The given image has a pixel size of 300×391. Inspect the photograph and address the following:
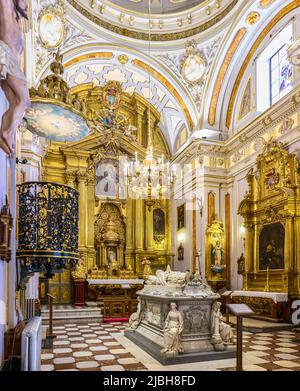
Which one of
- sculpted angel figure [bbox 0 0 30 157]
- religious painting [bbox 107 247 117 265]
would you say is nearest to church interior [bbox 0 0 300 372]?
sculpted angel figure [bbox 0 0 30 157]

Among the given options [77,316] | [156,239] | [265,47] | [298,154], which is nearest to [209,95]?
[265,47]

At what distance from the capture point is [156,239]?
14727 mm

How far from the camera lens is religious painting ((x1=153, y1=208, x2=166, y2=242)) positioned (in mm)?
14781

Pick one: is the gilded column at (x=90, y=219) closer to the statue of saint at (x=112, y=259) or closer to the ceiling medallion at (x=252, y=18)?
the statue of saint at (x=112, y=259)

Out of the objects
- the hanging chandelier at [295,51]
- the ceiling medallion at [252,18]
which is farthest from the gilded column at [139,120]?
the hanging chandelier at [295,51]

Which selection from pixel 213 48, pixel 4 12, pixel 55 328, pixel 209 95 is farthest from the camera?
pixel 209 95

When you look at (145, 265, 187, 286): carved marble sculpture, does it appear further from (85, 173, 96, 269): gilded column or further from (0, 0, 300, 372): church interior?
(85, 173, 96, 269): gilded column

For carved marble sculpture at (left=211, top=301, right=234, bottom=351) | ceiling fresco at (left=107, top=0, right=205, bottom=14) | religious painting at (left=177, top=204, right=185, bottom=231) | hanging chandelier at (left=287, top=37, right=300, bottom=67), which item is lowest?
carved marble sculpture at (left=211, top=301, right=234, bottom=351)

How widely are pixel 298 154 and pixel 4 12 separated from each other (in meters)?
7.35

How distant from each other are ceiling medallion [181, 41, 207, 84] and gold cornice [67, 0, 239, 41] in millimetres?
352

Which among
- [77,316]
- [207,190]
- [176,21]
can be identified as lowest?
[77,316]

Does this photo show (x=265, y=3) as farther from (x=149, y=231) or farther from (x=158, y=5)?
(x=149, y=231)

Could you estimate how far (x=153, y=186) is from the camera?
12164mm

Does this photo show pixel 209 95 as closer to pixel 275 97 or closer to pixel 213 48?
pixel 213 48
